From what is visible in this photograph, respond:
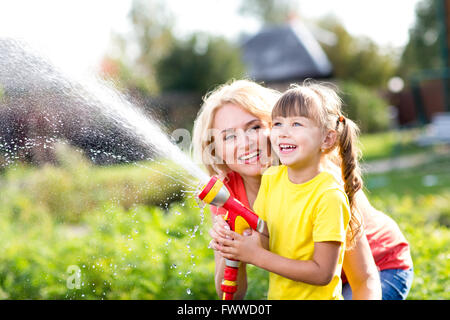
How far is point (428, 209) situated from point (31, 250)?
14.6 ft

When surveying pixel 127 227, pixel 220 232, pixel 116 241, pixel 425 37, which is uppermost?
pixel 425 37

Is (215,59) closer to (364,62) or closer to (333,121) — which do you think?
(364,62)

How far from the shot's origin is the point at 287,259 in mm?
2207

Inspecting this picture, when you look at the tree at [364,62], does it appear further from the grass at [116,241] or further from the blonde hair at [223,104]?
the blonde hair at [223,104]

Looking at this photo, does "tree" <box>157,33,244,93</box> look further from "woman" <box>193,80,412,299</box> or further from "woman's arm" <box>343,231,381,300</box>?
"woman's arm" <box>343,231,381,300</box>

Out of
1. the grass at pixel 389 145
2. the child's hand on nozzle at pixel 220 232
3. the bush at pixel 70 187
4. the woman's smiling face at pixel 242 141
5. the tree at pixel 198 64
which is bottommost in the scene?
the child's hand on nozzle at pixel 220 232

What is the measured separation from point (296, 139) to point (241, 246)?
0.53 meters

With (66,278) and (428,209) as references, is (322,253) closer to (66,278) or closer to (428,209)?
(66,278)

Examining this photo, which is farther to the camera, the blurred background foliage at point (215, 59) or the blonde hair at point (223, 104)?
the blurred background foliage at point (215, 59)

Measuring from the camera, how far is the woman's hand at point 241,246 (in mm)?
2229

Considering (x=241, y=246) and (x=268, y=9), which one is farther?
(x=268, y=9)

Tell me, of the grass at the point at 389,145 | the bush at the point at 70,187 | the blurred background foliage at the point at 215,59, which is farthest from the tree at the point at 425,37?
the bush at the point at 70,187

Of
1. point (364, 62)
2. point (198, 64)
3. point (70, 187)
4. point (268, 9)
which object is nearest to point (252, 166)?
point (70, 187)

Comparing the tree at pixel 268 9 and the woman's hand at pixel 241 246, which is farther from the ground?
the tree at pixel 268 9
